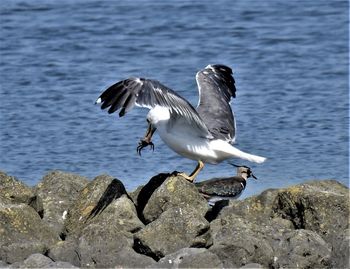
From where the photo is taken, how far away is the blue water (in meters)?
14.0

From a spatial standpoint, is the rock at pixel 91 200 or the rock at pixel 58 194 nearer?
the rock at pixel 91 200

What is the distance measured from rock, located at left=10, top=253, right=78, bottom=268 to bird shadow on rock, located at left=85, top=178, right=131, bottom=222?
1.29 metres

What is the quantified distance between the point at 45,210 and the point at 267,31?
Result: 1046cm

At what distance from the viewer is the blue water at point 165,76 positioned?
14031 millimetres

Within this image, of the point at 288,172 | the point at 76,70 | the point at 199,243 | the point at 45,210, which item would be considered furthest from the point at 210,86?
the point at 76,70

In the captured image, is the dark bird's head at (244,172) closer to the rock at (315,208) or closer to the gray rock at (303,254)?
the rock at (315,208)

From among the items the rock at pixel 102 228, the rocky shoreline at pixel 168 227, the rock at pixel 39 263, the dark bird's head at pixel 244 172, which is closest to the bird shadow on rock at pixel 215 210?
the rocky shoreline at pixel 168 227

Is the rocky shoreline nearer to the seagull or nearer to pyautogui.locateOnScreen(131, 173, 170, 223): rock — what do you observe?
pyautogui.locateOnScreen(131, 173, 170, 223): rock

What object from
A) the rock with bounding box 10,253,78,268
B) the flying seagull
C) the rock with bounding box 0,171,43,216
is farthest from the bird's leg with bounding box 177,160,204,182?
the rock with bounding box 10,253,78,268

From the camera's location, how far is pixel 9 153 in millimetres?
14312

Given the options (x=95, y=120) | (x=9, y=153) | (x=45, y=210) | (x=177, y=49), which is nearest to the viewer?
(x=45, y=210)

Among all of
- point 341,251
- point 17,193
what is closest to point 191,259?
point 341,251

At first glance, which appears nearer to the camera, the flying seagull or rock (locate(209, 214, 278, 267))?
rock (locate(209, 214, 278, 267))

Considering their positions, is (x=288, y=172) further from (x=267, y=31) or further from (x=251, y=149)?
(x=267, y=31)
